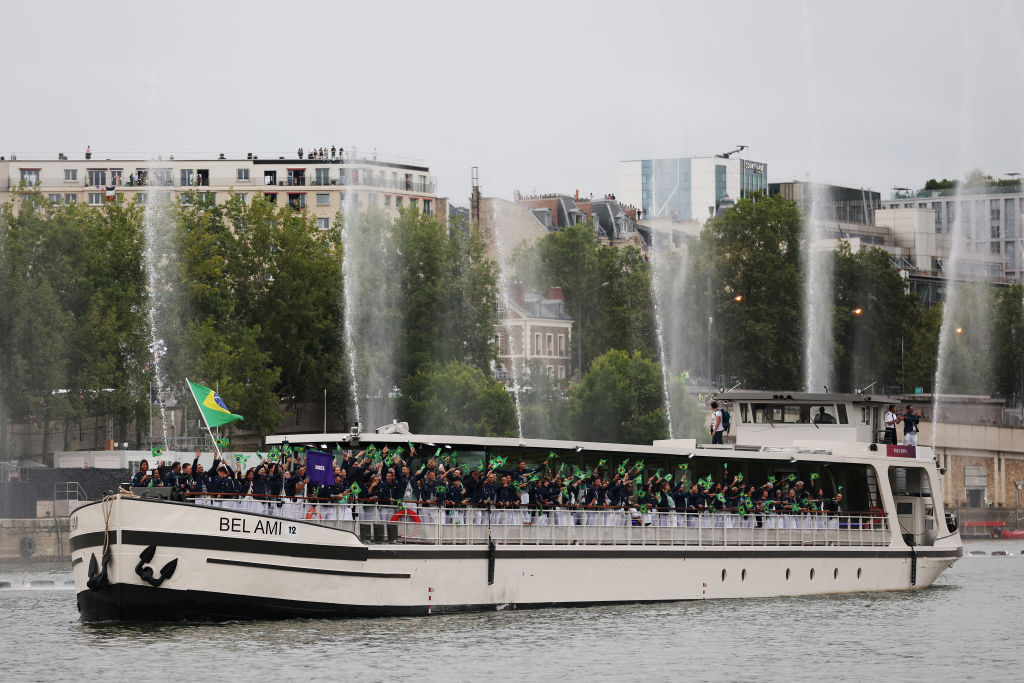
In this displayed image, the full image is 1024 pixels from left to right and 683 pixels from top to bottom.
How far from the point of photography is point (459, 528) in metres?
39.4

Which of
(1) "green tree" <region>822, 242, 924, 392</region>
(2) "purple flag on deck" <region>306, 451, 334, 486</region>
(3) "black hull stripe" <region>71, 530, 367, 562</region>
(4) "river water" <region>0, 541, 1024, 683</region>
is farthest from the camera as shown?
(1) "green tree" <region>822, 242, 924, 392</region>

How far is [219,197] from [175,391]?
177ft

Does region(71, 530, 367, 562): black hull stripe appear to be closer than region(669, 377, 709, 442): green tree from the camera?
Yes

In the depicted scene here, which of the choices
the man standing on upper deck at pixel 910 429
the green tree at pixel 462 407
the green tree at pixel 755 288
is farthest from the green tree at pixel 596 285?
the man standing on upper deck at pixel 910 429

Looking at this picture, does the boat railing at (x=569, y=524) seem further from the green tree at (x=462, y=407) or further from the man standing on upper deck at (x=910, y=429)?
the green tree at (x=462, y=407)

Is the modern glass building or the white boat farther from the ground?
the modern glass building

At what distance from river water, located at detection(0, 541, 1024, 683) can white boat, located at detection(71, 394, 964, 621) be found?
22.9 inches

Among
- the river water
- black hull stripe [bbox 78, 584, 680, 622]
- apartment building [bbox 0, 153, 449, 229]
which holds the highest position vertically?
apartment building [bbox 0, 153, 449, 229]

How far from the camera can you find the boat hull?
115 feet

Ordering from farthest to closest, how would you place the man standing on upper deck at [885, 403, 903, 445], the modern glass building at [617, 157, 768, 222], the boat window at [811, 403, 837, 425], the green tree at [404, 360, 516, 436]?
the modern glass building at [617, 157, 768, 222] < the green tree at [404, 360, 516, 436] < the man standing on upper deck at [885, 403, 903, 445] < the boat window at [811, 403, 837, 425]

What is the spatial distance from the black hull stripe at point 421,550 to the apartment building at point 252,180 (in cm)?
8757

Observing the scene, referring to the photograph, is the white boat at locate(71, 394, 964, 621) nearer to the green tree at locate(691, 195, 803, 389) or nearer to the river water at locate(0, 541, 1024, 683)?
the river water at locate(0, 541, 1024, 683)

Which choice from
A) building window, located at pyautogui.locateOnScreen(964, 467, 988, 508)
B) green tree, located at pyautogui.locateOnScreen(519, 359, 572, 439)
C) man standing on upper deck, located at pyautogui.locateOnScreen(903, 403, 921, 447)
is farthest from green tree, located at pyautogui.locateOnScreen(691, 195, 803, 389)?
man standing on upper deck, located at pyautogui.locateOnScreen(903, 403, 921, 447)

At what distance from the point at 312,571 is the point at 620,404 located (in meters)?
60.0
